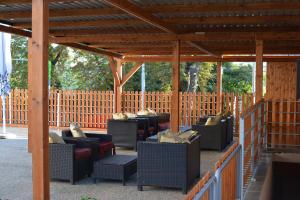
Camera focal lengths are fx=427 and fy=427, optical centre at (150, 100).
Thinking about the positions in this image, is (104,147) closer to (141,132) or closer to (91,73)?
(141,132)

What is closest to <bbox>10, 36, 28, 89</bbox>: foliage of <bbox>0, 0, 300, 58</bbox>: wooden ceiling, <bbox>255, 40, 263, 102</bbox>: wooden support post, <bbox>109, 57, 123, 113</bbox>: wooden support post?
<bbox>109, 57, 123, 113</bbox>: wooden support post

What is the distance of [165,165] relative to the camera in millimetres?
6855

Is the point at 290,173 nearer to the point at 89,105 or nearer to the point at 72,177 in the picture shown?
the point at 72,177

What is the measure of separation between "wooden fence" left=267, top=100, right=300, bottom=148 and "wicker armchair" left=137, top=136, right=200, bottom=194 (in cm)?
440

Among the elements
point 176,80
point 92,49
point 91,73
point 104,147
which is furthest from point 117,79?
point 104,147

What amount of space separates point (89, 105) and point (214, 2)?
35.4 feet

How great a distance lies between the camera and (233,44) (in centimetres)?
1236

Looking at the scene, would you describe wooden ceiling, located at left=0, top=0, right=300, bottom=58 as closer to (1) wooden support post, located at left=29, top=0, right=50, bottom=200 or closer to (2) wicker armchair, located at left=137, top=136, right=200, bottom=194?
(1) wooden support post, located at left=29, top=0, right=50, bottom=200

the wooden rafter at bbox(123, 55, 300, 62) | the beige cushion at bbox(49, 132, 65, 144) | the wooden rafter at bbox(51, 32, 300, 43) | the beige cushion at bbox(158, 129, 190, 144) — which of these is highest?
the wooden rafter at bbox(51, 32, 300, 43)

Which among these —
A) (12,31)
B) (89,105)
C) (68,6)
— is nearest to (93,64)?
(89,105)

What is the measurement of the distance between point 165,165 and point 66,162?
171 cm

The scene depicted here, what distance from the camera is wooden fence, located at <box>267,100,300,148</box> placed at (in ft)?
34.6

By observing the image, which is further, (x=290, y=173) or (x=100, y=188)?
(x=290, y=173)

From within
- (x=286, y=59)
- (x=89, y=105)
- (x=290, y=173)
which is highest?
(x=286, y=59)
